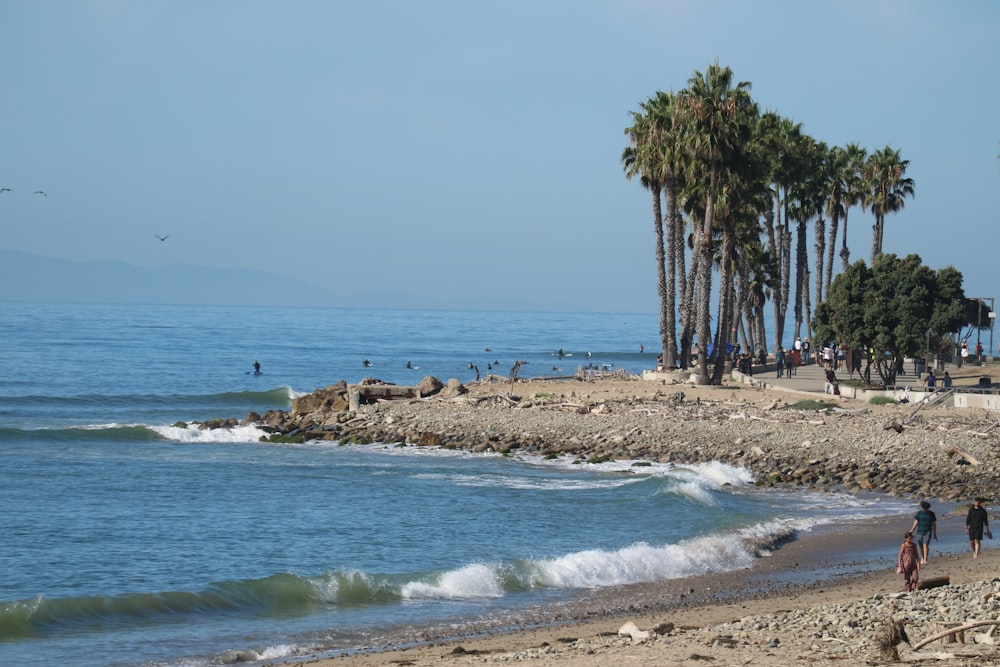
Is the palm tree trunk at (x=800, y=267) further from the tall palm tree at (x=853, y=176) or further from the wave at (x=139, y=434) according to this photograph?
the wave at (x=139, y=434)

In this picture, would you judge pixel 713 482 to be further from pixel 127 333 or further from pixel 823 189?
pixel 127 333

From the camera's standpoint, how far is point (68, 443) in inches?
1699

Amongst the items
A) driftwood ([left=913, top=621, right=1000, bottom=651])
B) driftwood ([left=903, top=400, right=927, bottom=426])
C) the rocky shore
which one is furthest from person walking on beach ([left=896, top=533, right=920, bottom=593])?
driftwood ([left=903, top=400, right=927, bottom=426])

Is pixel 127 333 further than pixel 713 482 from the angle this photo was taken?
Yes

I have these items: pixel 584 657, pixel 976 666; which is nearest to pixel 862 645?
pixel 976 666

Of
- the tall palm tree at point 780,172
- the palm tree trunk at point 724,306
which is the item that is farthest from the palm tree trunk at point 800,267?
the palm tree trunk at point 724,306

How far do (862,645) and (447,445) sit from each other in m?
27.4

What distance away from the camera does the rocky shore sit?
30531mm

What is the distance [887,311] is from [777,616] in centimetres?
3376

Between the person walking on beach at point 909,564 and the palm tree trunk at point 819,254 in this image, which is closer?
the person walking on beach at point 909,564

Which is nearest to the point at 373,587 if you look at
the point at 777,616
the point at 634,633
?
the point at 634,633

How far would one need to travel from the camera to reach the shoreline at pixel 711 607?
1322 cm

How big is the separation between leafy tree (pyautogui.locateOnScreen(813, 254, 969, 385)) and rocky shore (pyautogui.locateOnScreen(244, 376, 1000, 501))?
477 cm

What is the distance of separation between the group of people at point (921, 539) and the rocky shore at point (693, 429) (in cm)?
849
